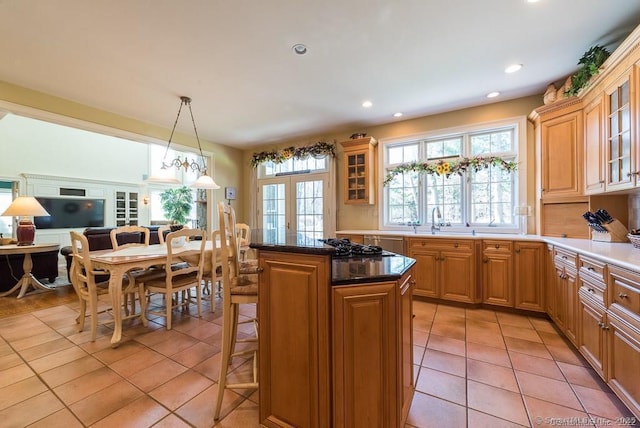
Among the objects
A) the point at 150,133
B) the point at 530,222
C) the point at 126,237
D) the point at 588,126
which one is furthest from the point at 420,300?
the point at 126,237

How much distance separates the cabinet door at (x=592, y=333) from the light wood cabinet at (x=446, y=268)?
114cm

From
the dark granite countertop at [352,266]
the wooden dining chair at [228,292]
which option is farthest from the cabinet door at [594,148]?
the wooden dining chair at [228,292]

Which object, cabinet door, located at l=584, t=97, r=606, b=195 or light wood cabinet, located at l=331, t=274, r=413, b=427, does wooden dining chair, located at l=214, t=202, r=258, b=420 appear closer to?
light wood cabinet, located at l=331, t=274, r=413, b=427

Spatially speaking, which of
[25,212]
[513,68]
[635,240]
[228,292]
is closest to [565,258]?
[635,240]

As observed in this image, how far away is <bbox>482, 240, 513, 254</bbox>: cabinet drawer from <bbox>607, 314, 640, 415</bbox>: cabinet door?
142cm

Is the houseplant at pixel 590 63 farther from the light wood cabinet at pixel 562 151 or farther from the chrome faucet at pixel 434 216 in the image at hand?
the chrome faucet at pixel 434 216

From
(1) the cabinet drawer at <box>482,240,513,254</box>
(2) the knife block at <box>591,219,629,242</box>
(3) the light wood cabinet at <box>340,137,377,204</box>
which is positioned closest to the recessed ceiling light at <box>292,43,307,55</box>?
(3) the light wood cabinet at <box>340,137,377,204</box>

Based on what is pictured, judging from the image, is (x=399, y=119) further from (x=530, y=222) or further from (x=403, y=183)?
(x=530, y=222)

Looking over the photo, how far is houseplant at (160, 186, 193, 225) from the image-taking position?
31.2 ft

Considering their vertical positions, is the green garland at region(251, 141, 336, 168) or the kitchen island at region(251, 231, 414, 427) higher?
the green garland at region(251, 141, 336, 168)

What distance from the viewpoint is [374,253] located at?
1.84m

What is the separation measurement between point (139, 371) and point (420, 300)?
3.18m

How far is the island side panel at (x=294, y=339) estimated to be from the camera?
1.23 metres

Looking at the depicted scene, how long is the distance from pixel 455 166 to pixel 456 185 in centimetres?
29
